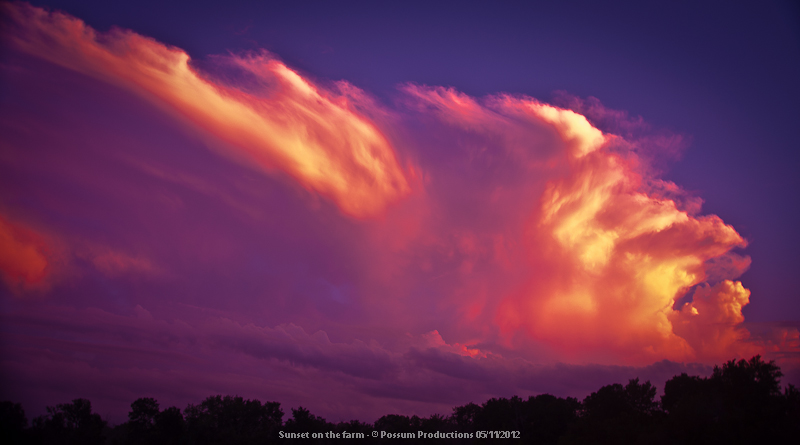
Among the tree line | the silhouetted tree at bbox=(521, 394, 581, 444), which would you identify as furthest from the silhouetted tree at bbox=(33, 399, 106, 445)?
the silhouetted tree at bbox=(521, 394, 581, 444)

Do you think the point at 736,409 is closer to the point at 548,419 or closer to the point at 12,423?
the point at 548,419

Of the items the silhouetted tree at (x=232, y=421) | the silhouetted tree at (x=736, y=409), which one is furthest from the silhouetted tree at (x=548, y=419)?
the silhouetted tree at (x=232, y=421)

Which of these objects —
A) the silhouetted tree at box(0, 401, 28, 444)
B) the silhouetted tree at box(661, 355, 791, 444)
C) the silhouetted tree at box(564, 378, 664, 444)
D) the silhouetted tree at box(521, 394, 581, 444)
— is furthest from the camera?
the silhouetted tree at box(521, 394, 581, 444)

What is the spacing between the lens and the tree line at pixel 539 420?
54.2 meters

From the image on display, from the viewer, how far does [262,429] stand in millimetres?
116000

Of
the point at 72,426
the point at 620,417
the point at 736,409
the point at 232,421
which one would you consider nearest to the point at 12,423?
the point at 72,426

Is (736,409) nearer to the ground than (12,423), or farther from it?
farther from it

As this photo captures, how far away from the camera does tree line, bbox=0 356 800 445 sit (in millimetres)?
54250

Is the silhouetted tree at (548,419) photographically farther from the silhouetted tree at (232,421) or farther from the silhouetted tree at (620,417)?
the silhouetted tree at (232,421)

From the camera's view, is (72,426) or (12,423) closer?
(12,423)

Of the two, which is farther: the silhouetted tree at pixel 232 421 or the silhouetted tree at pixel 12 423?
the silhouetted tree at pixel 232 421

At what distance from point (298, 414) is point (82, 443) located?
170ft

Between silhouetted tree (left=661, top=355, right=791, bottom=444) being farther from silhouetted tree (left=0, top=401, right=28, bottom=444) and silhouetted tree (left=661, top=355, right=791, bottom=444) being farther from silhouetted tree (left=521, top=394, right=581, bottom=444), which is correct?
silhouetted tree (left=0, top=401, right=28, bottom=444)

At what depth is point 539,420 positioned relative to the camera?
111062 millimetres
